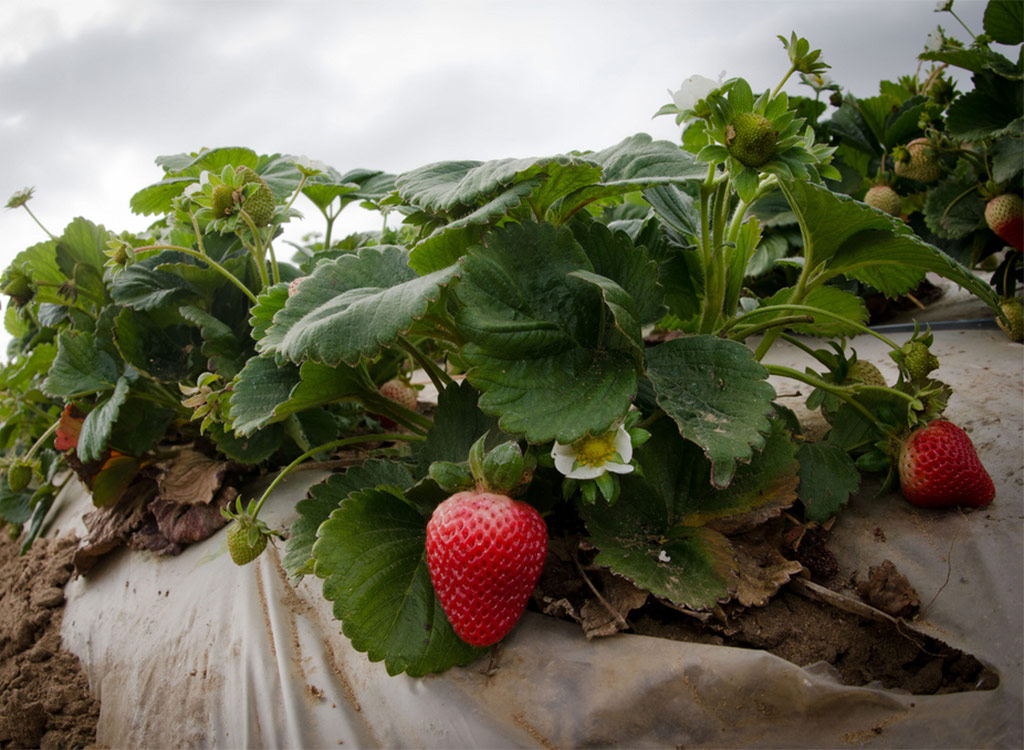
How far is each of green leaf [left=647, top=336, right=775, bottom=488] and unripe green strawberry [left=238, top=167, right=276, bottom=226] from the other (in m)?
0.52

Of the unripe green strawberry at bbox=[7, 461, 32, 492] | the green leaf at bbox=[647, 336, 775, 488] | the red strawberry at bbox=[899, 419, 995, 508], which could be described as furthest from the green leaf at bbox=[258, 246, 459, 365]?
the unripe green strawberry at bbox=[7, 461, 32, 492]

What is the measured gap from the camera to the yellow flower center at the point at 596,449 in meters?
0.68

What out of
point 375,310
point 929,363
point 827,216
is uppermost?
point 375,310

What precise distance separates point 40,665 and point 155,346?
51 cm

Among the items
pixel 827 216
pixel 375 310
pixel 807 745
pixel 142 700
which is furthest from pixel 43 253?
pixel 807 745

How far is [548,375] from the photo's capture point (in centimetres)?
71

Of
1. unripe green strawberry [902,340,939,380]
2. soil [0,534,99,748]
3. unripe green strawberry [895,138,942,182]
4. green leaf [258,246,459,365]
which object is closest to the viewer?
green leaf [258,246,459,365]

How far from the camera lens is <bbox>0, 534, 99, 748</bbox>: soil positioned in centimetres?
97

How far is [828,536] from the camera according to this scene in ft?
2.82

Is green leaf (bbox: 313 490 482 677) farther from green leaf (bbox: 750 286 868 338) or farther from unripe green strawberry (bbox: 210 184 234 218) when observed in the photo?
green leaf (bbox: 750 286 868 338)

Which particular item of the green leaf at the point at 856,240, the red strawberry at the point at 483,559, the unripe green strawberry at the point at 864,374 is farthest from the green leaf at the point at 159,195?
the unripe green strawberry at the point at 864,374

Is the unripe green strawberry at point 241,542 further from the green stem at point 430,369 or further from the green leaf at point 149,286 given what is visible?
the green leaf at point 149,286

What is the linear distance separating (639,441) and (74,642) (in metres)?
0.97

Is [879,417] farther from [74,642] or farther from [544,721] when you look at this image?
[74,642]
